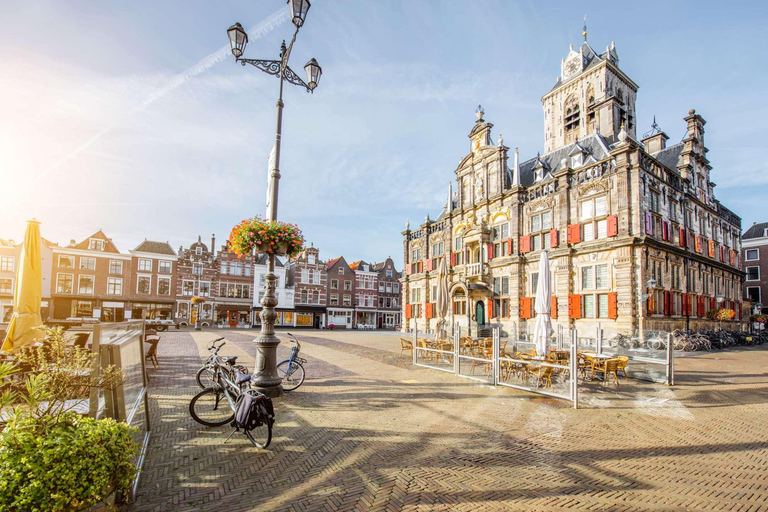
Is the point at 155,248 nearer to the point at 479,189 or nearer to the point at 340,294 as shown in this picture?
the point at 340,294

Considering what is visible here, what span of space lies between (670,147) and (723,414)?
28.4m

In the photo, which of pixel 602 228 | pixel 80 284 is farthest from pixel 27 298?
pixel 80 284

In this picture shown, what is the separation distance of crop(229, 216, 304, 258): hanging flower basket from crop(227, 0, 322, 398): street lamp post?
212 mm

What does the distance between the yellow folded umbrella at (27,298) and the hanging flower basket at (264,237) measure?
4.43 m

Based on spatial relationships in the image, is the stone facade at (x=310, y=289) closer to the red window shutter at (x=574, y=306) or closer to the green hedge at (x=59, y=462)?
the red window shutter at (x=574, y=306)

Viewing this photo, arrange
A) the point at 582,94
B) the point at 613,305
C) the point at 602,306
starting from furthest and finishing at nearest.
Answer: the point at 582,94 → the point at 602,306 → the point at 613,305

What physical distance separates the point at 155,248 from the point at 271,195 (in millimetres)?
44361

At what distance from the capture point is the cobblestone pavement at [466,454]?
403 cm

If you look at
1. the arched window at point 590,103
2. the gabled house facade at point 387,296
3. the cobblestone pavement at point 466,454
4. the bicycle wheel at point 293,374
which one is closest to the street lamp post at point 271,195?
the cobblestone pavement at point 466,454

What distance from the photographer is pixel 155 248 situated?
45.2m

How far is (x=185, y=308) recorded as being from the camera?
149 ft

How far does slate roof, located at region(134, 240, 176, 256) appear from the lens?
1755 inches

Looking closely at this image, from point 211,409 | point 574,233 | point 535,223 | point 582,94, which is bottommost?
point 211,409

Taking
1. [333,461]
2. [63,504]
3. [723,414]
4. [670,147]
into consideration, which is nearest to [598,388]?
[723,414]
